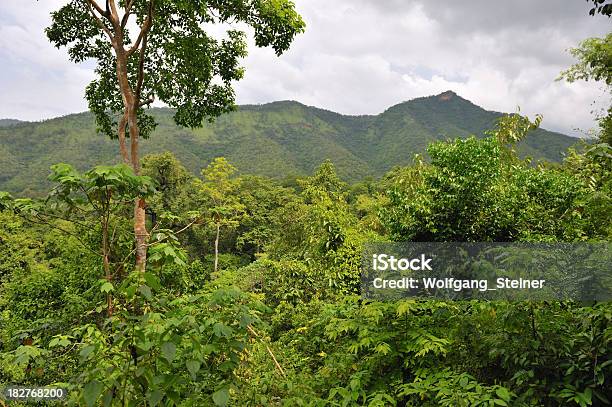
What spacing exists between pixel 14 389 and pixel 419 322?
4105 mm

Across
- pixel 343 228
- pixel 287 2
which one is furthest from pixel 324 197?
pixel 287 2

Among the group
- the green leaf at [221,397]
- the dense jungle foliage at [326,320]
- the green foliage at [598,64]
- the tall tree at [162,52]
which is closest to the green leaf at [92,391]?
the dense jungle foliage at [326,320]

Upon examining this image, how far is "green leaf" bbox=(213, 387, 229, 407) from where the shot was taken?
1.69m

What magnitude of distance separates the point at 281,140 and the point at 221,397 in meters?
114

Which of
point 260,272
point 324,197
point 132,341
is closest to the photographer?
point 132,341

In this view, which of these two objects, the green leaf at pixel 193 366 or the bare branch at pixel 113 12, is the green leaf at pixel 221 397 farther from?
the bare branch at pixel 113 12

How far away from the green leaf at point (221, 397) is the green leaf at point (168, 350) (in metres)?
0.25

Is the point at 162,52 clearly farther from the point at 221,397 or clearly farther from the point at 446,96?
the point at 446,96

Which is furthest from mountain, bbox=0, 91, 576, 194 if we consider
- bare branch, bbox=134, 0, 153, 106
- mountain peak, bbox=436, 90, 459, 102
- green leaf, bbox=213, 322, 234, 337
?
green leaf, bbox=213, 322, 234, 337

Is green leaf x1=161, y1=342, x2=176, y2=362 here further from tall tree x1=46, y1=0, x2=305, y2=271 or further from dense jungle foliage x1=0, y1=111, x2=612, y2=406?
tall tree x1=46, y1=0, x2=305, y2=271

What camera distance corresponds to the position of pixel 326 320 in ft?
12.4

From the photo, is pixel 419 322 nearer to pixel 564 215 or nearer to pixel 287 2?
pixel 564 215

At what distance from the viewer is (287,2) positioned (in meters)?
5.69

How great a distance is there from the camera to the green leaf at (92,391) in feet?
5.38
